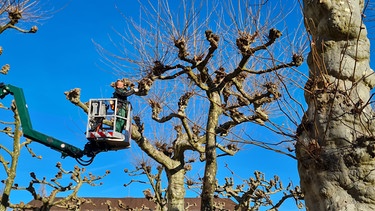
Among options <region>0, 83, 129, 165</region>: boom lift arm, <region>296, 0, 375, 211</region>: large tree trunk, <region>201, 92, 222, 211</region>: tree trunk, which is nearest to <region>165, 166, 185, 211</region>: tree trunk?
<region>201, 92, 222, 211</region>: tree trunk

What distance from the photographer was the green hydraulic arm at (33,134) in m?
5.63

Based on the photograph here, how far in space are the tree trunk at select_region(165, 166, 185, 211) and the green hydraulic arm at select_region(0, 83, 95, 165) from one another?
4.16 m

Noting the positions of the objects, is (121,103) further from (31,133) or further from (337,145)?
(337,145)

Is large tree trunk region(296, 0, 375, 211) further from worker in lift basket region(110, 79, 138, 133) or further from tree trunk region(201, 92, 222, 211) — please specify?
tree trunk region(201, 92, 222, 211)

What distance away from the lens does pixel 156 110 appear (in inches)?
386

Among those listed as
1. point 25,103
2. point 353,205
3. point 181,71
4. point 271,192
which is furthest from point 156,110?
point 353,205

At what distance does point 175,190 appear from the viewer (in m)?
9.88

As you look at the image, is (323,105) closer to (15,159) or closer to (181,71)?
(181,71)

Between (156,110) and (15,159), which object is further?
(15,159)

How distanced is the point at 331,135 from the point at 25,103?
410 centimetres

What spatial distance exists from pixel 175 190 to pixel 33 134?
481 centimetres

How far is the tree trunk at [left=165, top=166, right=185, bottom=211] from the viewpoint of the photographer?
9820 millimetres

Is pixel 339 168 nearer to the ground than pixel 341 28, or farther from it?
nearer to the ground

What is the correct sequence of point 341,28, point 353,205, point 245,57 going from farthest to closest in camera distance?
point 245,57
point 341,28
point 353,205
